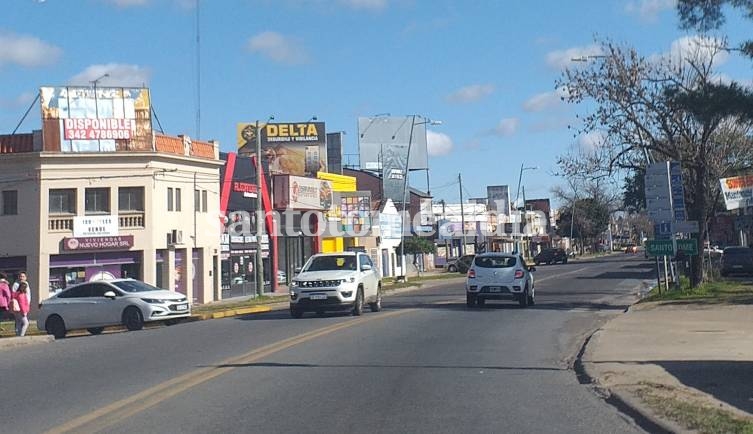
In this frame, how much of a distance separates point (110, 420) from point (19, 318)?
49.7 ft

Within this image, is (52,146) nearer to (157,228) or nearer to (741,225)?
(157,228)

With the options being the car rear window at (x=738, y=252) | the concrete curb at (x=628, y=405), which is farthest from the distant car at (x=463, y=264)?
the concrete curb at (x=628, y=405)

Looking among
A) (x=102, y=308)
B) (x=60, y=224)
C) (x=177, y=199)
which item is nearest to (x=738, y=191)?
(x=102, y=308)

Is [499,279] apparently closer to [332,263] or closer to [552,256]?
[332,263]

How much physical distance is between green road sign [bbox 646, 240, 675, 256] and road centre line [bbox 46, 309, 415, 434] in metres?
14.3

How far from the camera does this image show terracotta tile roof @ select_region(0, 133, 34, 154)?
36844 millimetres

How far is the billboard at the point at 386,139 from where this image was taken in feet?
278

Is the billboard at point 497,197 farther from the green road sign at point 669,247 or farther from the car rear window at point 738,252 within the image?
the green road sign at point 669,247

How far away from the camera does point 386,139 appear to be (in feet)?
281

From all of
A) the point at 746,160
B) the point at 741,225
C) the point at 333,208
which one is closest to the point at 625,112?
the point at 746,160

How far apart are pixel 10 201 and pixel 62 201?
211 centimetres

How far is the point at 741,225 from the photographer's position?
59188mm

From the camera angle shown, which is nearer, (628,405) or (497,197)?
(628,405)

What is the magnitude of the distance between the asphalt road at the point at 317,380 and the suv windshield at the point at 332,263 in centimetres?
286
